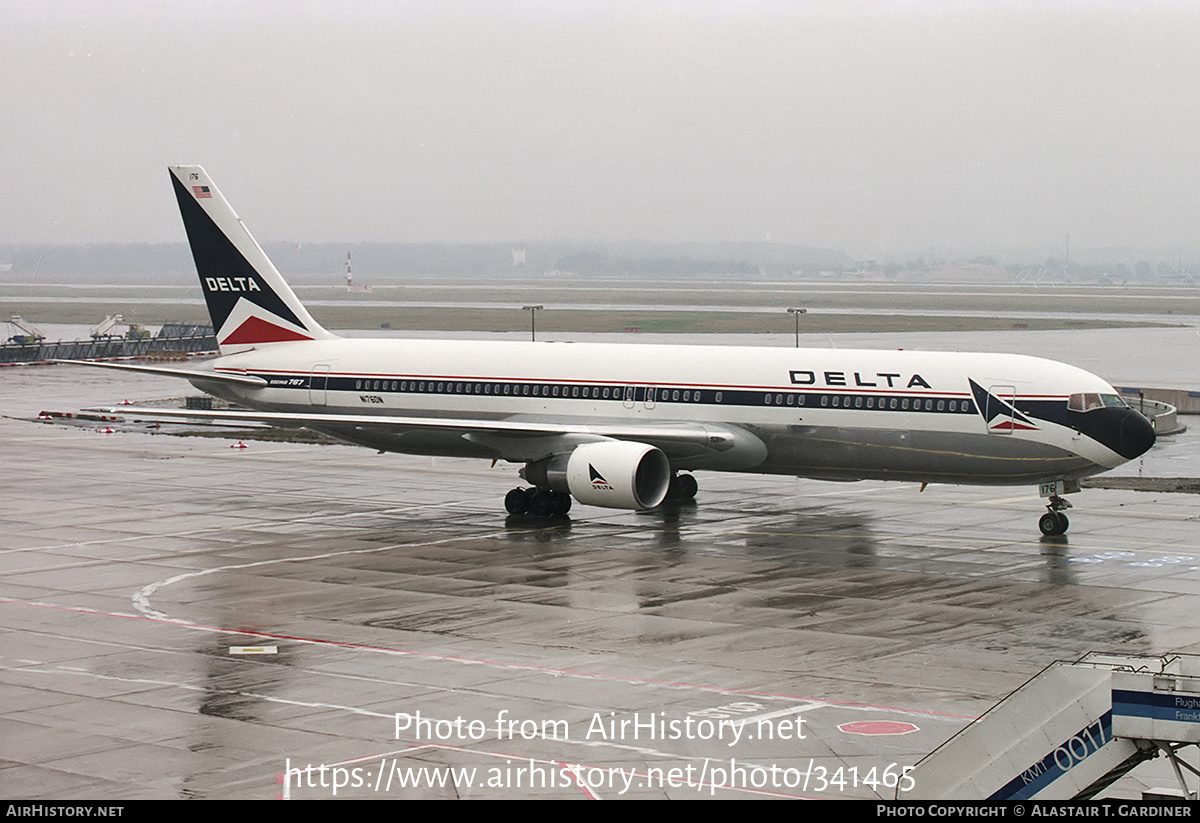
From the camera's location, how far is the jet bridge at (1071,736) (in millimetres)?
13148

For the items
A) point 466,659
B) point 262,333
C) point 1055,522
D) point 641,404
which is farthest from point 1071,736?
point 262,333

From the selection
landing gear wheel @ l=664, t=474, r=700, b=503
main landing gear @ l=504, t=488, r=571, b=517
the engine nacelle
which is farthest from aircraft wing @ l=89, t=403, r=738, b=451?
landing gear wheel @ l=664, t=474, r=700, b=503

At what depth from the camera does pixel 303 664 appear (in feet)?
75.0

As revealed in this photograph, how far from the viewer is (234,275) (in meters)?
44.2

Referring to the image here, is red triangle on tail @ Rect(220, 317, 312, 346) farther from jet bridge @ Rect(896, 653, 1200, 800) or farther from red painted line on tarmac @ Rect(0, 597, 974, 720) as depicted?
jet bridge @ Rect(896, 653, 1200, 800)

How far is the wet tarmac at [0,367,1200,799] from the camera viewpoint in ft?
58.2

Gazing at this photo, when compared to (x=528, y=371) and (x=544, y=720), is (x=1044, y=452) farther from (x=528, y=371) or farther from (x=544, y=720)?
(x=544, y=720)

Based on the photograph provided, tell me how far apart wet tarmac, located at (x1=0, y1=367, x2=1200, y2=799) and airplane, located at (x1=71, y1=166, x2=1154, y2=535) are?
1689 mm

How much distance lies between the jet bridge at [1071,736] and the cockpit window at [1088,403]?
19.8m

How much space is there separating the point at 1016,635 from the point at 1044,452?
9400 mm

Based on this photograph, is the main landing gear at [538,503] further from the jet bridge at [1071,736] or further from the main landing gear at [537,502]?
the jet bridge at [1071,736]

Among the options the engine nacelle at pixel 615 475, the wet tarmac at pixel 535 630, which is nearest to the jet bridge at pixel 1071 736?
the wet tarmac at pixel 535 630

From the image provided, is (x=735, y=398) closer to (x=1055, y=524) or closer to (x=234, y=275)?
(x=1055, y=524)

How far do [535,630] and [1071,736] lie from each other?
517 inches
